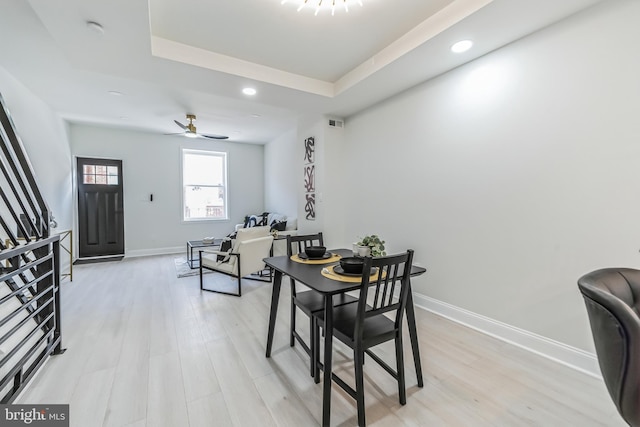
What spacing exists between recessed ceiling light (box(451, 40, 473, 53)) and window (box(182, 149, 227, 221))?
5725 mm

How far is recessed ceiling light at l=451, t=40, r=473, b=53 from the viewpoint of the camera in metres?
2.26

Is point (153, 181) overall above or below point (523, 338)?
above

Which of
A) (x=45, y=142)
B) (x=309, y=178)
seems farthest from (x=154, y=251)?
(x=309, y=178)

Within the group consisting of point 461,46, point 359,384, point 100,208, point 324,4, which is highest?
point 324,4

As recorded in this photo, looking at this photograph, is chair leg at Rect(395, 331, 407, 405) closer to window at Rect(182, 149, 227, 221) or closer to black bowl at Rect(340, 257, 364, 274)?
black bowl at Rect(340, 257, 364, 274)

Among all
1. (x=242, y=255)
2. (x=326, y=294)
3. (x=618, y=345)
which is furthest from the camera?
(x=242, y=255)

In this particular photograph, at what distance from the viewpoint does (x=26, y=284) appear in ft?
5.93

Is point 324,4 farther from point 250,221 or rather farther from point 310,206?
point 250,221

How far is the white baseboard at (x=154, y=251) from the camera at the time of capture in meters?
5.87

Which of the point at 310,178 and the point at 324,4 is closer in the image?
the point at 324,4

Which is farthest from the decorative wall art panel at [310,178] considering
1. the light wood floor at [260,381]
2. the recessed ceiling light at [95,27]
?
the recessed ceiling light at [95,27]

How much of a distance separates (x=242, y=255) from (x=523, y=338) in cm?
313

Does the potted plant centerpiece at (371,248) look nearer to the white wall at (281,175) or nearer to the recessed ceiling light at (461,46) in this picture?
the recessed ceiling light at (461,46)
